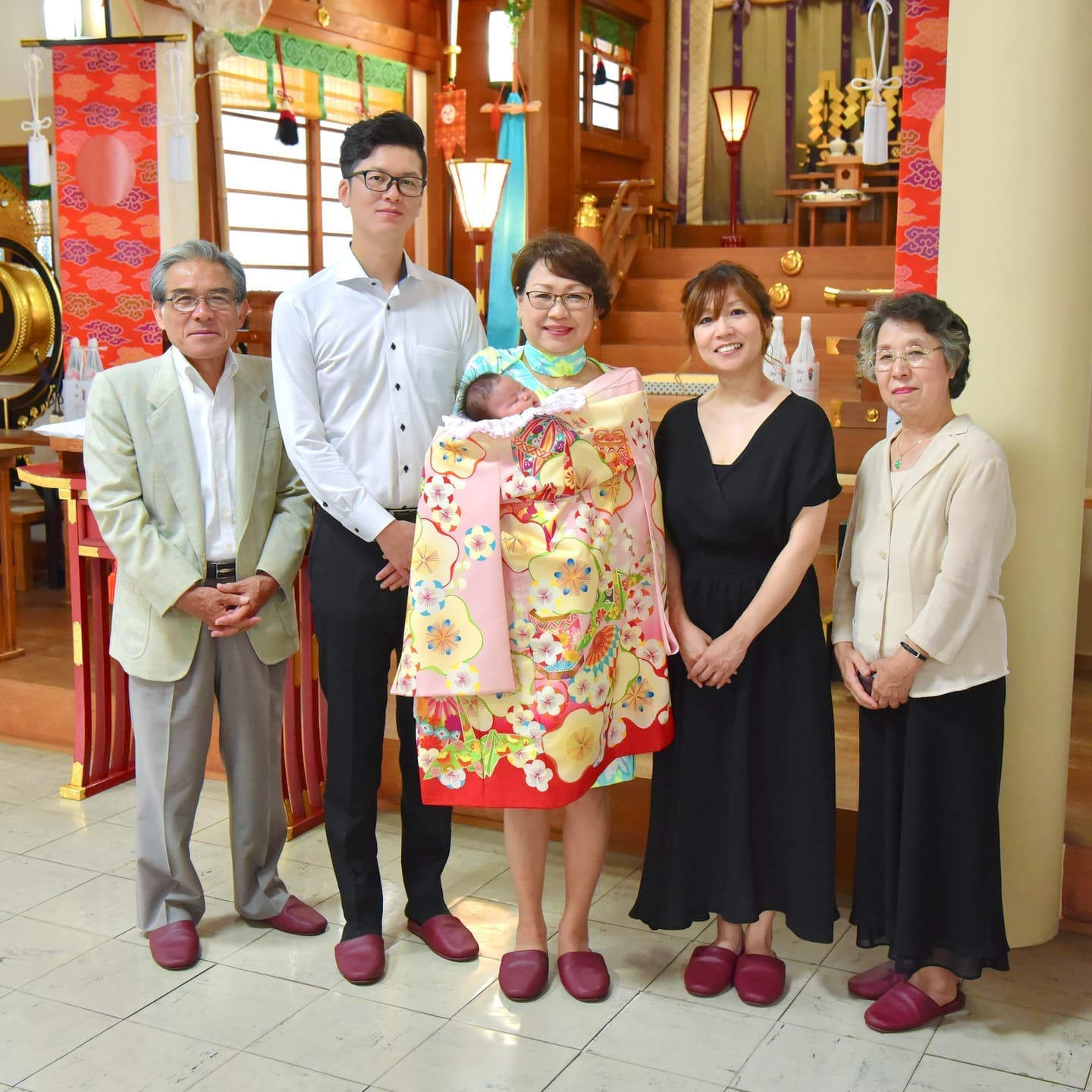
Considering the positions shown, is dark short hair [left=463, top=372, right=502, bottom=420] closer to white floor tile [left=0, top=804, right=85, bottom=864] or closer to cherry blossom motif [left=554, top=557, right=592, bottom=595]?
cherry blossom motif [left=554, top=557, right=592, bottom=595]

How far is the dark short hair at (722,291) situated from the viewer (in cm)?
239

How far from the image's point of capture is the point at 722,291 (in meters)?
2.39

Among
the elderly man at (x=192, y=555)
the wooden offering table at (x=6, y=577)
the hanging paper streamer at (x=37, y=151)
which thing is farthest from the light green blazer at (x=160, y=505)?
the hanging paper streamer at (x=37, y=151)

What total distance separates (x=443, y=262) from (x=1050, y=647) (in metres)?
7.80

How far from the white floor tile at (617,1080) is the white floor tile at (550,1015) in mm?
75

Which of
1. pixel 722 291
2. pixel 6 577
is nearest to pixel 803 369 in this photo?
pixel 722 291

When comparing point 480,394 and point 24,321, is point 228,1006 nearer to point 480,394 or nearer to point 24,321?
point 480,394

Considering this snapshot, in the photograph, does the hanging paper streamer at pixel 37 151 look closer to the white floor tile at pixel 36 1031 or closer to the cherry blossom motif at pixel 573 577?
the white floor tile at pixel 36 1031

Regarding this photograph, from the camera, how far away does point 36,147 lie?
624cm

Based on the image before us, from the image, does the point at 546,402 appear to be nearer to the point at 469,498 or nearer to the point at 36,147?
the point at 469,498

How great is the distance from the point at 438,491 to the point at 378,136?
0.72m

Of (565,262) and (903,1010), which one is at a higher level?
(565,262)

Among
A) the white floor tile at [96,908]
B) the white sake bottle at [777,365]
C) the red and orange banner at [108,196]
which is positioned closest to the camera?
the white floor tile at [96,908]

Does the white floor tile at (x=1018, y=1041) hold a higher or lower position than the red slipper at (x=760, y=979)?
lower
